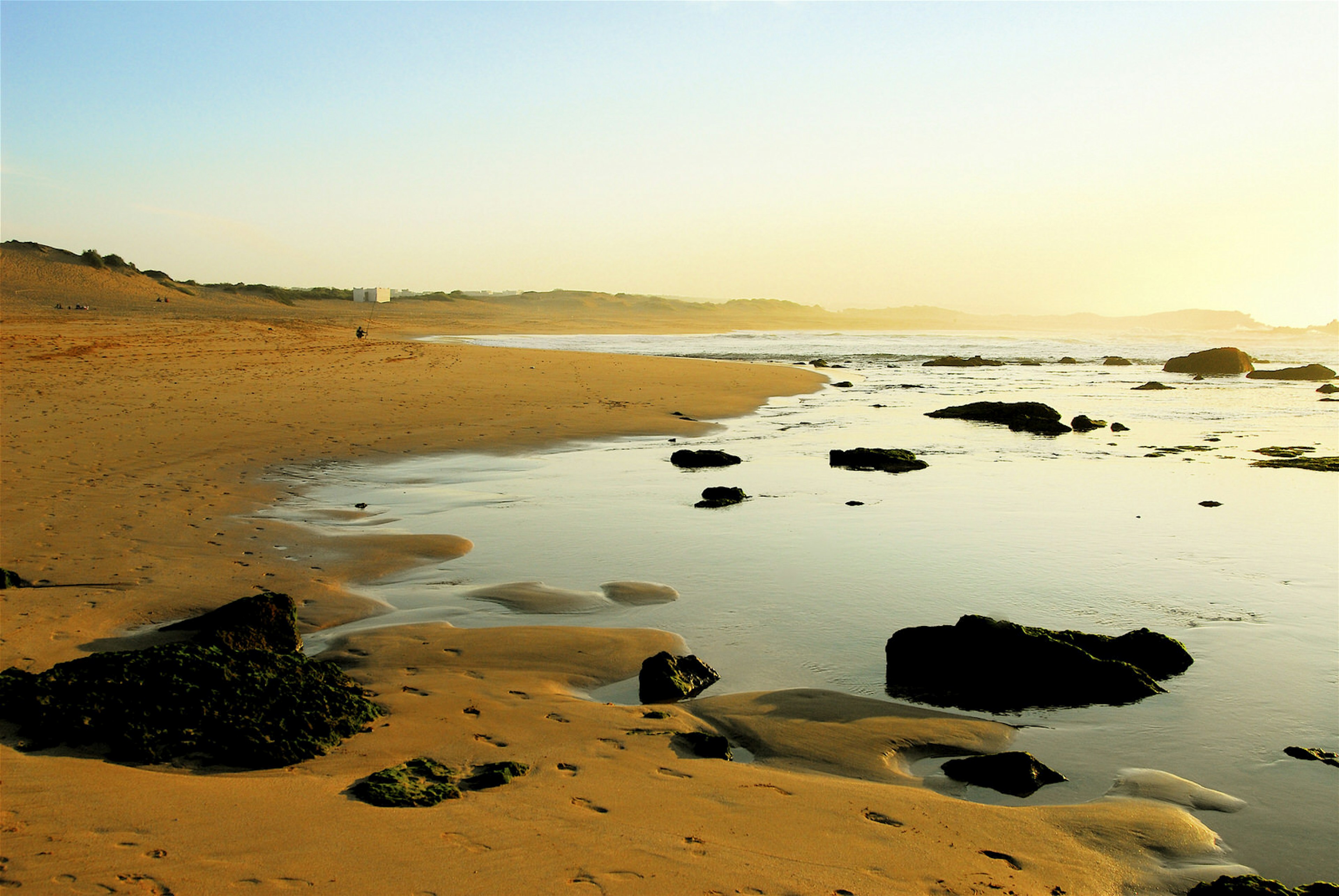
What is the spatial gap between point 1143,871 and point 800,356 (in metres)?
43.3

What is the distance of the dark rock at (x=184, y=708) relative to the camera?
4516mm

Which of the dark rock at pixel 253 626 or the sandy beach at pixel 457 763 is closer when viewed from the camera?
the sandy beach at pixel 457 763

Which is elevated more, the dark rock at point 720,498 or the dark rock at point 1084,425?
the dark rock at point 1084,425

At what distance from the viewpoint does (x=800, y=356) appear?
46.5m

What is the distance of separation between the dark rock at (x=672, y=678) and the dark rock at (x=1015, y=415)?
1521 centimetres

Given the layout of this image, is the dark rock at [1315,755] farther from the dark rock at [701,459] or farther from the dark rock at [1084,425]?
the dark rock at [1084,425]

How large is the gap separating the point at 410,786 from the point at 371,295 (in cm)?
8986

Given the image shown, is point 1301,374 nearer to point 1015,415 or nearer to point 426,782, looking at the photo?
point 1015,415

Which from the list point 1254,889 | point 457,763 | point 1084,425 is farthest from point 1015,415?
point 457,763

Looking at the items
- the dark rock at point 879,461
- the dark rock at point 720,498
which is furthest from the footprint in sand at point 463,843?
the dark rock at point 879,461

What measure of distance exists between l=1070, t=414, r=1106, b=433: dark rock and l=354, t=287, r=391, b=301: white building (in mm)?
78380

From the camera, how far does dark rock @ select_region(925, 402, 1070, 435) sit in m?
19.6

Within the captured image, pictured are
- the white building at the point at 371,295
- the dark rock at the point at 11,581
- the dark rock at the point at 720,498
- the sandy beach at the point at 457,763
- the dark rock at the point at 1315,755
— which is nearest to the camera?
the sandy beach at the point at 457,763

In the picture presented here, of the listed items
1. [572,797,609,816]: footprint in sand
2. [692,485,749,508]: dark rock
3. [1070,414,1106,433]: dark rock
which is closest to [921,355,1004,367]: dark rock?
[1070,414,1106,433]: dark rock
